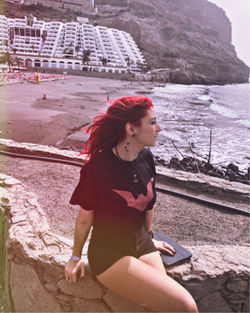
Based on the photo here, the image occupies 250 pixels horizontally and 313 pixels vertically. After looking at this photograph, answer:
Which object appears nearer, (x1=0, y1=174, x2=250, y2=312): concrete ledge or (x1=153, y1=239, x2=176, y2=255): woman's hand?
(x1=0, y1=174, x2=250, y2=312): concrete ledge

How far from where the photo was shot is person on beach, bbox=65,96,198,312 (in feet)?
5.16

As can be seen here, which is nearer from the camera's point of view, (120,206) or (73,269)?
(120,206)

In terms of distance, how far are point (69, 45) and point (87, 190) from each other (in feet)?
256

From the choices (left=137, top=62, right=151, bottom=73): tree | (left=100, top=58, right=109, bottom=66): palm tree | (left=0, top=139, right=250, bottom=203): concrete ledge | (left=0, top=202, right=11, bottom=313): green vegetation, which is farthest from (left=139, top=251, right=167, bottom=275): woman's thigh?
(left=137, top=62, right=151, bottom=73): tree

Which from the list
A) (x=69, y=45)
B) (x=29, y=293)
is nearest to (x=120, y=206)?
(x=29, y=293)

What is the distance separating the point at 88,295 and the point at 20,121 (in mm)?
11729

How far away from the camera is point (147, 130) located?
168cm

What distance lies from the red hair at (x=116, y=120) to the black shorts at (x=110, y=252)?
0.64 meters

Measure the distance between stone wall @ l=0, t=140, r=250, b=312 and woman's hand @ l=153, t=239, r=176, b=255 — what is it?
0.46 ft

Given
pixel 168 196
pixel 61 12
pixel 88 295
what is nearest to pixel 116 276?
pixel 88 295

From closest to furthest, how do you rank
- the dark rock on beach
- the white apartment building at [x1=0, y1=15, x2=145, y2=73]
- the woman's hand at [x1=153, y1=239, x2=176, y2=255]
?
the woman's hand at [x1=153, y1=239, x2=176, y2=255]
the dark rock on beach
the white apartment building at [x1=0, y1=15, x2=145, y2=73]

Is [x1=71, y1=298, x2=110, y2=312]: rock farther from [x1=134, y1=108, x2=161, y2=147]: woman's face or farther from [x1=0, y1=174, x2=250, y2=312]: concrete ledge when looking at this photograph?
[x1=134, y1=108, x2=161, y2=147]: woman's face

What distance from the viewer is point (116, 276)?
160cm

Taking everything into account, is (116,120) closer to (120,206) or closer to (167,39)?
(120,206)
